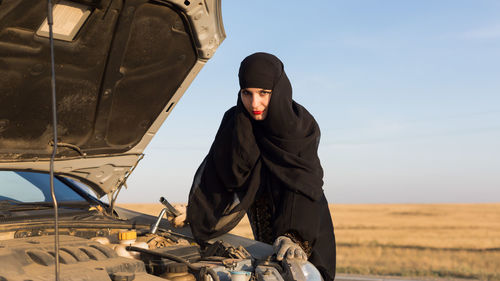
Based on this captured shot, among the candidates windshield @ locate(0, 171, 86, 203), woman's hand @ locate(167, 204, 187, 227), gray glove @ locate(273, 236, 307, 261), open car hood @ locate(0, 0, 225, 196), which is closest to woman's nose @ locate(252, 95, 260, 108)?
open car hood @ locate(0, 0, 225, 196)

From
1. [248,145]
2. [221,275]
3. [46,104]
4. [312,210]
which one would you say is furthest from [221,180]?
[46,104]

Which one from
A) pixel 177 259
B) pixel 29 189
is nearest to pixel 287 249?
pixel 177 259

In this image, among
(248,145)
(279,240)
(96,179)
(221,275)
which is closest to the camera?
(221,275)

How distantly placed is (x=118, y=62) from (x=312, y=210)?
173 cm

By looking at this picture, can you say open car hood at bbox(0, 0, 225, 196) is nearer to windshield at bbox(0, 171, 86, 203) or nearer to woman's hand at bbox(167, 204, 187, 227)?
windshield at bbox(0, 171, 86, 203)

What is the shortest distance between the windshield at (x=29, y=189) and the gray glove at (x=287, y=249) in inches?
72.2

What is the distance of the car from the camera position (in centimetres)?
371

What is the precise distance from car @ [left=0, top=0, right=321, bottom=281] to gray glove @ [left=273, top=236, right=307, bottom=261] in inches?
2.5

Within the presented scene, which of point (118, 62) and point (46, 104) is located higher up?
point (118, 62)

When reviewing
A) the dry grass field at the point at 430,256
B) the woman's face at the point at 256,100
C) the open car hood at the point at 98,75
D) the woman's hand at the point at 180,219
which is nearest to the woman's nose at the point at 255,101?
the woman's face at the point at 256,100

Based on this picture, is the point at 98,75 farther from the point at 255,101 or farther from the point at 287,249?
the point at 287,249

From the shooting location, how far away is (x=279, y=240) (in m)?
4.20

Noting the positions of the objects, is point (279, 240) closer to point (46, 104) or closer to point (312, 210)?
point (312, 210)

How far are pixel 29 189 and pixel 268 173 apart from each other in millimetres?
1878
